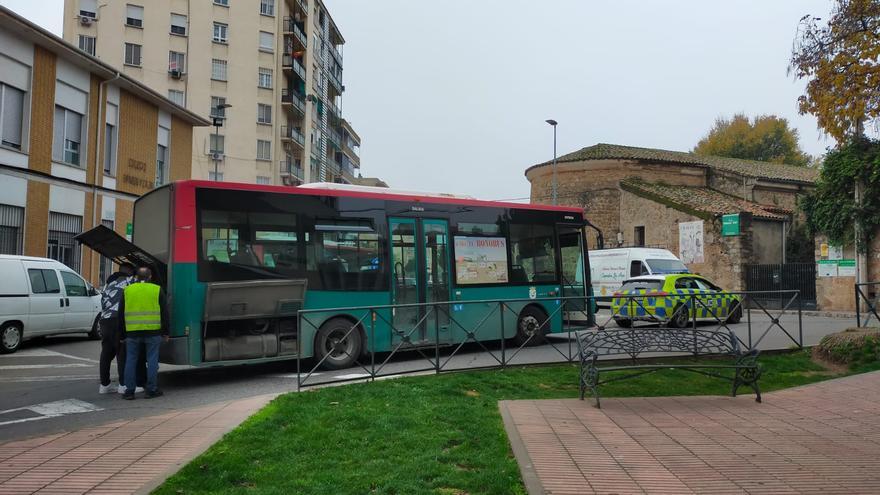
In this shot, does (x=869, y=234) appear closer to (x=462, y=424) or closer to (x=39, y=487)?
(x=462, y=424)

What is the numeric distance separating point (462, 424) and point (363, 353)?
204 inches

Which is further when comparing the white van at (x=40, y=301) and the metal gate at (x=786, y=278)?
the metal gate at (x=786, y=278)

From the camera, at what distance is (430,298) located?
11.9 metres

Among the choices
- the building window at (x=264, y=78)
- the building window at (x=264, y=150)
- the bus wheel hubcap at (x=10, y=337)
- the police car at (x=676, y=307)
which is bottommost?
the bus wheel hubcap at (x=10, y=337)

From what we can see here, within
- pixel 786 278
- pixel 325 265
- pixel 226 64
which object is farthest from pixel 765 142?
pixel 325 265

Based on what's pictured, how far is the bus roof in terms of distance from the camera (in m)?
9.76

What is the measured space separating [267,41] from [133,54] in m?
8.58

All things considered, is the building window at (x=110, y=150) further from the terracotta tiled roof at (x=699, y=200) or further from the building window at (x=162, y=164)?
the terracotta tiled roof at (x=699, y=200)

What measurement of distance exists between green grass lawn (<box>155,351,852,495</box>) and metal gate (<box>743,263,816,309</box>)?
22088mm

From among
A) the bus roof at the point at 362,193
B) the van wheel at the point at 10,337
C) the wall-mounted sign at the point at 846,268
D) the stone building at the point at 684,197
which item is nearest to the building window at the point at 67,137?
the van wheel at the point at 10,337

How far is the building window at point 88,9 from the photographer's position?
41094 mm

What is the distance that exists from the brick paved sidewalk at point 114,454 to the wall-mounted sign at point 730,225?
2784cm

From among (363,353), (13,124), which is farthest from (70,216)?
(363,353)

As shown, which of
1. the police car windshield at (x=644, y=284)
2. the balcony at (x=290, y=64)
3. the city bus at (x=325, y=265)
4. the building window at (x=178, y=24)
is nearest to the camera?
the city bus at (x=325, y=265)
